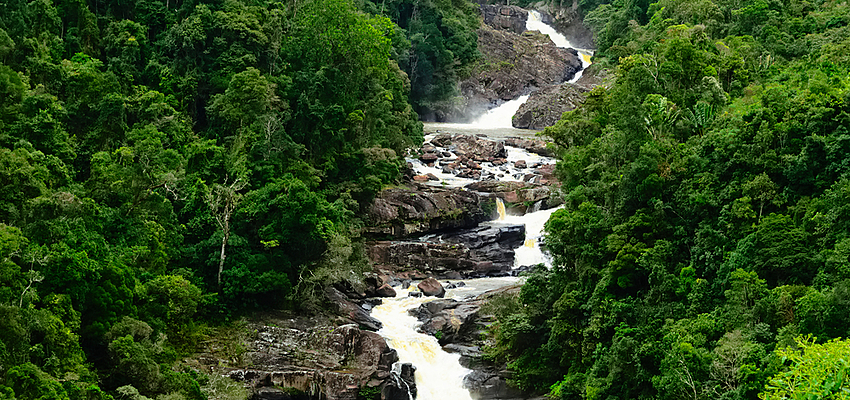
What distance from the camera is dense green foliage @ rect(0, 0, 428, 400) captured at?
3031cm

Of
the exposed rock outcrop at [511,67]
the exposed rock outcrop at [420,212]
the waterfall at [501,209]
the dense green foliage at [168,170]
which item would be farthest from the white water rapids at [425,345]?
the exposed rock outcrop at [511,67]

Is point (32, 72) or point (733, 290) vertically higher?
point (32, 72)

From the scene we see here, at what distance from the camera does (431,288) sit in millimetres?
47344

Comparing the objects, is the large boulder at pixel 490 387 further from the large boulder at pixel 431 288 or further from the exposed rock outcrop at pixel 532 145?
the exposed rock outcrop at pixel 532 145

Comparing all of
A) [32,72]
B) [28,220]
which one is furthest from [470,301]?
[32,72]

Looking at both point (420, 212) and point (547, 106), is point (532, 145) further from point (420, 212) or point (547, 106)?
point (420, 212)

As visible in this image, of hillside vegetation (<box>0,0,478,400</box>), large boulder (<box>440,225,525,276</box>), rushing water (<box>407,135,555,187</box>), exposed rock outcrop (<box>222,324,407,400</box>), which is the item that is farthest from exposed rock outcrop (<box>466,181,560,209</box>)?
exposed rock outcrop (<box>222,324,407,400</box>)

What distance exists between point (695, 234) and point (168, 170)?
25.2m

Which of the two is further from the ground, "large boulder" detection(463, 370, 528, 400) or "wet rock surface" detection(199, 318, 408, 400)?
"wet rock surface" detection(199, 318, 408, 400)

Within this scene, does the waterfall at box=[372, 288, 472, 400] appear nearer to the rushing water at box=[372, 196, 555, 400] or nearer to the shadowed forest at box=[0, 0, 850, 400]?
the rushing water at box=[372, 196, 555, 400]

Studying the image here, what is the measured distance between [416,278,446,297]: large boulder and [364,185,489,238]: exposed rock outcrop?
754 cm

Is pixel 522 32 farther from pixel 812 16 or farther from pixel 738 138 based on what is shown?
pixel 738 138

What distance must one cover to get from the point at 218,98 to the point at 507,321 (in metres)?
23.3

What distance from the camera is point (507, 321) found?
38.5m
